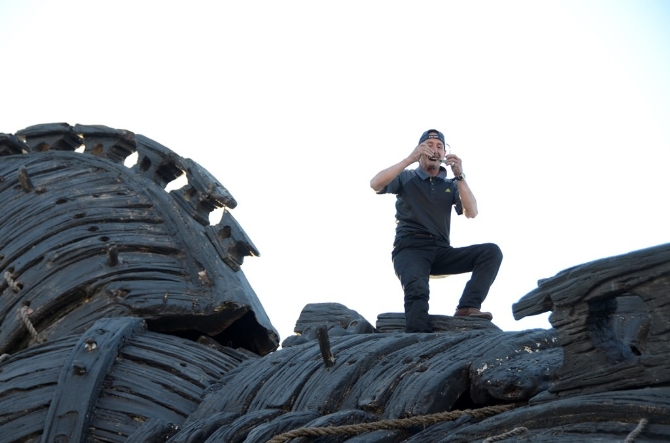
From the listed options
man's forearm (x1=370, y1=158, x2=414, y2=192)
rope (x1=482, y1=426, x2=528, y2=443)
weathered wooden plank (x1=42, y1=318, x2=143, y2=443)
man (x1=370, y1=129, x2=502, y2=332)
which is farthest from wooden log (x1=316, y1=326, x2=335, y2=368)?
man's forearm (x1=370, y1=158, x2=414, y2=192)

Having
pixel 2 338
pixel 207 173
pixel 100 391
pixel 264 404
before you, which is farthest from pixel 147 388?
pixel 207 173

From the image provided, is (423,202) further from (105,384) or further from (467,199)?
(105,384)

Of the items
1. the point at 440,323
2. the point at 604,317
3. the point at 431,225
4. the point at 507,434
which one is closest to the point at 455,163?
the point at 431,225

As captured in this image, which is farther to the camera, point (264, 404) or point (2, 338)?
point (2, 338)

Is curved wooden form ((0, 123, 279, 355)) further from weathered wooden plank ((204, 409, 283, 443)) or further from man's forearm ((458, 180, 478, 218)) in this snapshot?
weathered wooden plank ((204, 409, 283, 443))

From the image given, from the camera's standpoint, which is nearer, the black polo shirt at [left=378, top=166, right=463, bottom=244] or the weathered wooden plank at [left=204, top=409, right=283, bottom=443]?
the weathered wooden plank at [left=204, top=409, right=283, bottom=443]

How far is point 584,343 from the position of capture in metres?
4.59

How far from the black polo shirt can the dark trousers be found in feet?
0.30

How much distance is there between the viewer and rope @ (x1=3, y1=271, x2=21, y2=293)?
28.5 ft

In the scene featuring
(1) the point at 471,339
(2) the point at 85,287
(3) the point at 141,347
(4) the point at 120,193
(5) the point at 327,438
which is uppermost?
(4) the point at 120,193

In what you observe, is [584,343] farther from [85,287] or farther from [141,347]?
[85,287]

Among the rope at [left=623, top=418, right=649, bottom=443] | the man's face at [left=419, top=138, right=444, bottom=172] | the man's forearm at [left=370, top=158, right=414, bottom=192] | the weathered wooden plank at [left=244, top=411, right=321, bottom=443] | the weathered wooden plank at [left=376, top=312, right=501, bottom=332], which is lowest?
the rope at [left=623, top=418, right=649, bottom=443]

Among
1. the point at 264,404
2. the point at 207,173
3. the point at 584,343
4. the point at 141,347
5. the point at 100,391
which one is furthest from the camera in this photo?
the point at 207,173

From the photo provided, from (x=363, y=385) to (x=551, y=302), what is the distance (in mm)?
1424
